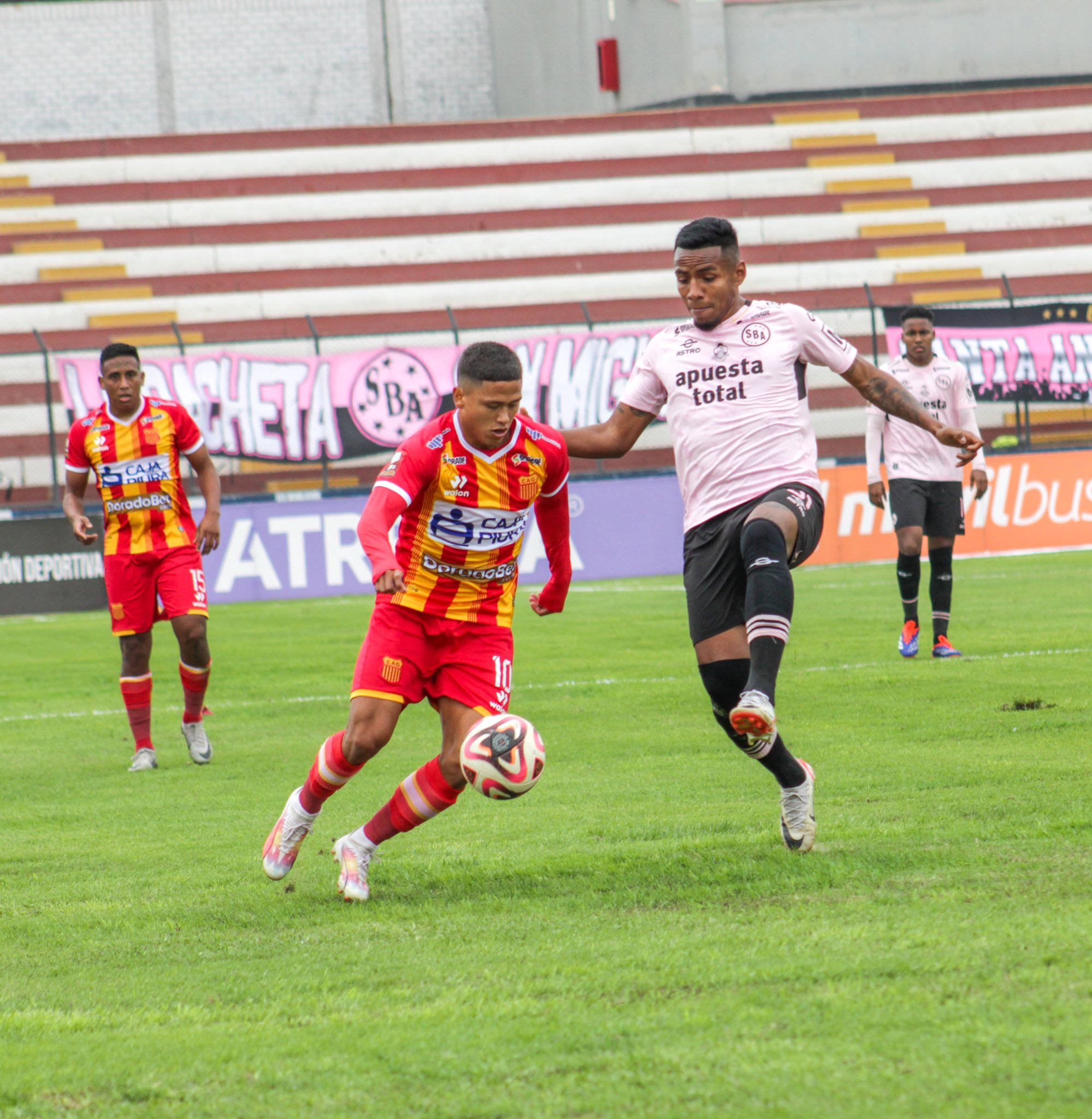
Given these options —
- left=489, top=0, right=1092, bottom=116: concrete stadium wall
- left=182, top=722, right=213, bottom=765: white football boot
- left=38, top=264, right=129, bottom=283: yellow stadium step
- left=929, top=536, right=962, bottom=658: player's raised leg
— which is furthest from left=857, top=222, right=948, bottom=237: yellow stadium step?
left=182, top=722, right=213, bottom=765: white football boot

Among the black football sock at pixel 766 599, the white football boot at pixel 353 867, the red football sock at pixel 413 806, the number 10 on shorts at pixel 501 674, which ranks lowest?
the white football boot at pixel 353 867

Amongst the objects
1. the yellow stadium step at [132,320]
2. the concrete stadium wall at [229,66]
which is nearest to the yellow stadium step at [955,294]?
the yellow stadium step at [132,320]

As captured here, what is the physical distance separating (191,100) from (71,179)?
6.69m

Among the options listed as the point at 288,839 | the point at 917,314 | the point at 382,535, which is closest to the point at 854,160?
the point at 917,314

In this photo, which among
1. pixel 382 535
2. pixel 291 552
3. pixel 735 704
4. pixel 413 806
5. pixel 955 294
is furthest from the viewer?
pixel 955 294

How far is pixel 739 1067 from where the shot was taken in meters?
3.05

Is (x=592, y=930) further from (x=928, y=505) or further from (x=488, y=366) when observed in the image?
(x=928, y=505)

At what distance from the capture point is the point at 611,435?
578 centimetres

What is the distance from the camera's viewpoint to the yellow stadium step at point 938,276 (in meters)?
27.9

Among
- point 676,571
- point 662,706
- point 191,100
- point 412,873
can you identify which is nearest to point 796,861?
point 412,873

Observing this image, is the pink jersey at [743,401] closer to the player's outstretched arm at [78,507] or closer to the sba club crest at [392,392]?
the player's outstretched arm at [78,507]

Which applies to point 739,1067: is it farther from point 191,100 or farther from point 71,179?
point 191,100

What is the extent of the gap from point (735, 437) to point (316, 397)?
50.4 ft

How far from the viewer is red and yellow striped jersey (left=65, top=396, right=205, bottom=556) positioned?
331 inches
